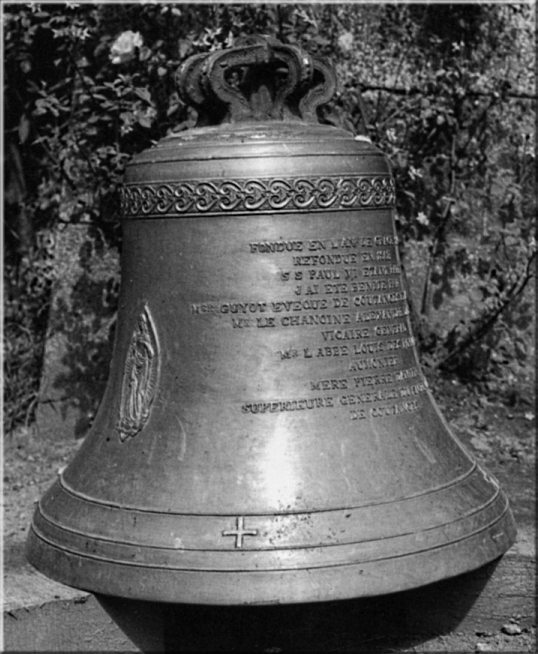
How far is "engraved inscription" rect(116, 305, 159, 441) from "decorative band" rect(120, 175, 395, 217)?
0.24m

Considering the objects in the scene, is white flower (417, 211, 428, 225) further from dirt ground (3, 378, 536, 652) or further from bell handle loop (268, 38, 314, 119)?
bell handle loop (268, 38, 314, 119)

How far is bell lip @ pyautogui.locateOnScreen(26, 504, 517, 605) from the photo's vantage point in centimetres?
203

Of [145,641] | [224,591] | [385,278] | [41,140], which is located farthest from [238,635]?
[41,140]

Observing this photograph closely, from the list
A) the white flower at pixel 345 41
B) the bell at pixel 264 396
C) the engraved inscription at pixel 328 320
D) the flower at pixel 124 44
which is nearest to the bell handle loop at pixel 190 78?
the bell at pixel 264 396

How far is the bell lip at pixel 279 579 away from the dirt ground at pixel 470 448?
99 centimetres

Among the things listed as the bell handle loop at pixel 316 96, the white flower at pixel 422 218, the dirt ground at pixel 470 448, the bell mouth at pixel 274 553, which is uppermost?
the bell handle loop at pixel 316 96

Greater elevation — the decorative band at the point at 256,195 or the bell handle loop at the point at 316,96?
the bell handle loop at the point at 316,96

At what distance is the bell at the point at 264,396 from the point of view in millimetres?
2082

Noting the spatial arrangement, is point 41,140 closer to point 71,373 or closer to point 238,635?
point 71,373

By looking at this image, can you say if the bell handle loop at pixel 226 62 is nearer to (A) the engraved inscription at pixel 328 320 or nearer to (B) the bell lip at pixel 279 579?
(A) the engraved inscription at pixel 328 320

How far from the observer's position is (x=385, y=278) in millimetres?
2316

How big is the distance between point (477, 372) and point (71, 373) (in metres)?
1.45

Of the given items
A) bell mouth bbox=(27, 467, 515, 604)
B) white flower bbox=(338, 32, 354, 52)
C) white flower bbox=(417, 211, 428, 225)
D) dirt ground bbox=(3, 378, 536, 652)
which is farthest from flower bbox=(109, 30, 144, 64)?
bell mouth bbox=(27, 467, 515, 604)

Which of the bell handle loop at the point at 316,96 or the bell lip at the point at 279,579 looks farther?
the bell handle loop at the point at 316,96
